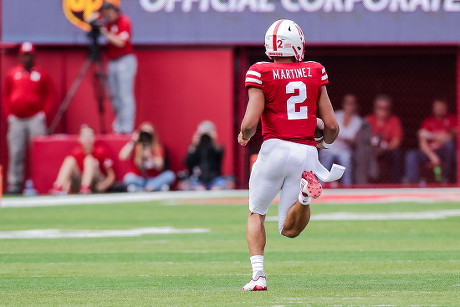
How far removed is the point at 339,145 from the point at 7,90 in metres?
6.19

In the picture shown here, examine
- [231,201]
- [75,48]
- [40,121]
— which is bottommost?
[231,201]

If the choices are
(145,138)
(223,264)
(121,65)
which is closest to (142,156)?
(145,138)

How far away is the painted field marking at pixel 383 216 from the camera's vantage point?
13516mm

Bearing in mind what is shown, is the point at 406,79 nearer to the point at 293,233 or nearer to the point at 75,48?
the point at 75,48

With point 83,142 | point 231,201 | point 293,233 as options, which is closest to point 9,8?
point 83,142

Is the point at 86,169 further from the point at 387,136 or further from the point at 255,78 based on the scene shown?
the point at 255,78

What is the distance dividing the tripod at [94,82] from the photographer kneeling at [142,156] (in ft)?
4.61

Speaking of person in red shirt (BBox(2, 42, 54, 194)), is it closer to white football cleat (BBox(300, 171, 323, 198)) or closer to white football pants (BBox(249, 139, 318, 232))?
white football pants (BBox(249, 139, 318, 232))

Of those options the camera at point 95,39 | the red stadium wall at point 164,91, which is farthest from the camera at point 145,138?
the camera at point 95,39

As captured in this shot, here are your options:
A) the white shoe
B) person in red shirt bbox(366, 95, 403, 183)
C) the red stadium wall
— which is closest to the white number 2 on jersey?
the white shoe

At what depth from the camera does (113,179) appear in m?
19.2

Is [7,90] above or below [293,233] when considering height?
above

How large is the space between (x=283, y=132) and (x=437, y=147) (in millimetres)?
13558

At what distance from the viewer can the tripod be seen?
19.9m
